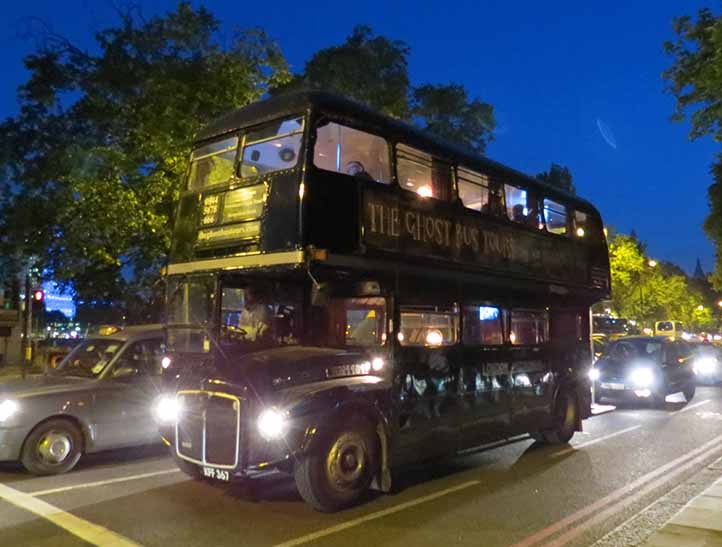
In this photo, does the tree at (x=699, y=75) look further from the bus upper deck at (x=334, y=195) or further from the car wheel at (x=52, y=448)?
the car wheel at (x=52, y=448)

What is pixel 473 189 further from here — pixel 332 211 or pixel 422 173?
pixel 332 211

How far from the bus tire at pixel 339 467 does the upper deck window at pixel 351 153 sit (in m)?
2.66

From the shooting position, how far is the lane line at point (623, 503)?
561 centimetres

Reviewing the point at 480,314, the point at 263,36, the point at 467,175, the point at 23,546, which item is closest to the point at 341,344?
the point at 480,314

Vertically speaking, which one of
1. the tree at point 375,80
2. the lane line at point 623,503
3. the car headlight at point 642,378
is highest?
the tree at point 375,80

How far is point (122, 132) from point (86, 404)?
31.6ft

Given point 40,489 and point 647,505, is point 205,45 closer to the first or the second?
point 40,489

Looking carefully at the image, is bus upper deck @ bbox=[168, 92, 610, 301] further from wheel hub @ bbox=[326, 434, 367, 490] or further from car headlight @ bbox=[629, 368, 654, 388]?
Result: car headlight @ bbox=[629, 368, 654, 388]

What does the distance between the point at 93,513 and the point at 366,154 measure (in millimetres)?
4631

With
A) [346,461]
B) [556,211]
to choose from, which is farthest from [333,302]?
[556,211]

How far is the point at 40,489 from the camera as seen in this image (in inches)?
283

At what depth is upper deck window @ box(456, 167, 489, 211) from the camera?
860 cm

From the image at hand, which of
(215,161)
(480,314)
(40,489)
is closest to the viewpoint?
(40,489)

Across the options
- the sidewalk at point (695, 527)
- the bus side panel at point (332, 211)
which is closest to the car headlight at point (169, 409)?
the bus side panel at point (332, 211)
